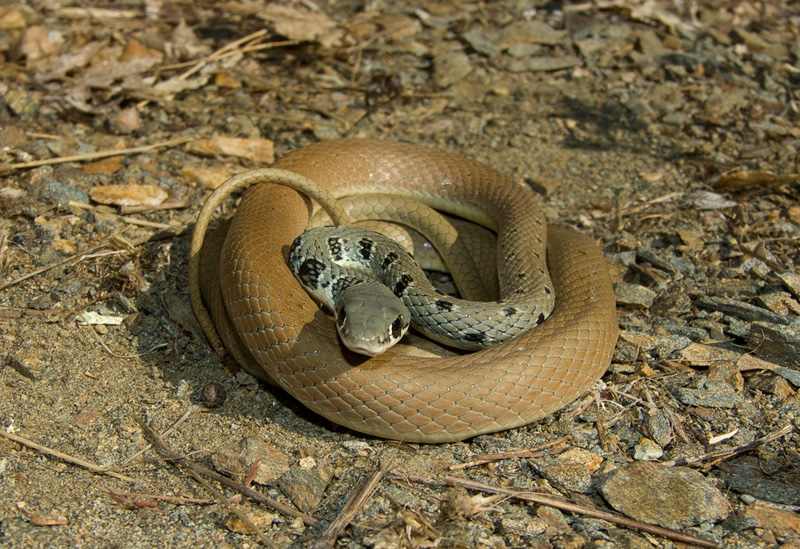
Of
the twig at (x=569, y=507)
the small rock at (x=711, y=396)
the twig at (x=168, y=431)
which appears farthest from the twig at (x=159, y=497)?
the small rock at (x=711, y=396)

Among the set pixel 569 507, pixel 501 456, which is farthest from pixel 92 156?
pixel 569 507

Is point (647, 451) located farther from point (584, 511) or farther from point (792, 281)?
point (792, 281)

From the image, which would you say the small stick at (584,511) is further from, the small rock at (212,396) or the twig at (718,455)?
the small rock at (212,396)

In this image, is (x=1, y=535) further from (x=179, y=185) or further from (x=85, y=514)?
(x=179, y=185)

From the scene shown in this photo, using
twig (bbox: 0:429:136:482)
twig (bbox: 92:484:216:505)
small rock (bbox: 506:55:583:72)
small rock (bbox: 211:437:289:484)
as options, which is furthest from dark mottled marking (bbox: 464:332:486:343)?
small rock (bbox: 506:55:583:72)

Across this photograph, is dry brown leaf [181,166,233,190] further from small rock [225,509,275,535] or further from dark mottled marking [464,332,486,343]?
small rock [225,509,275,535]
